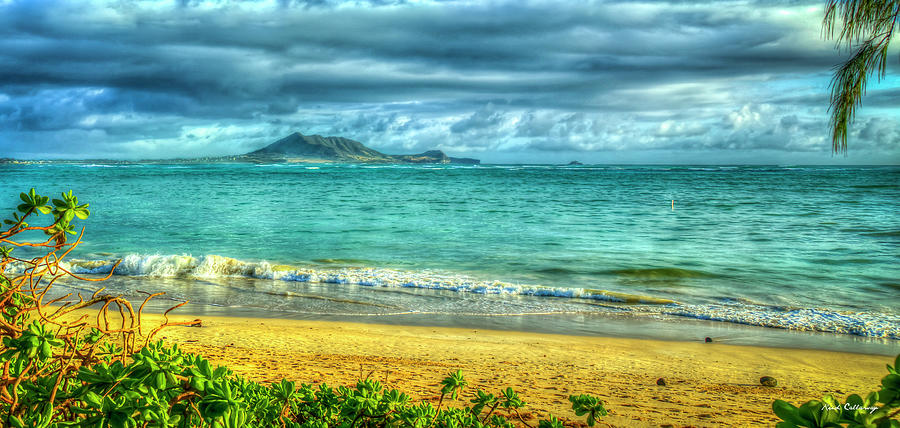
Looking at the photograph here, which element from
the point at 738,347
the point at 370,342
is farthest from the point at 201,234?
the point at 738,347

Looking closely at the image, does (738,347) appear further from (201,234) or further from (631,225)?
(201,234)

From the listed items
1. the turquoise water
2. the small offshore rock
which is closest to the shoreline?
the turquoise water

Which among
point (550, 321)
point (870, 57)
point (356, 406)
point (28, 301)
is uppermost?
point (870, 57)

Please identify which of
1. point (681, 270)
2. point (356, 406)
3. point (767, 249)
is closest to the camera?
point (356, 406)

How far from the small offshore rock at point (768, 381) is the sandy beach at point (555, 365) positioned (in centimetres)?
8

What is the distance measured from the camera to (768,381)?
5.93 metres

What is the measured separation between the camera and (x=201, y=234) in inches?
784

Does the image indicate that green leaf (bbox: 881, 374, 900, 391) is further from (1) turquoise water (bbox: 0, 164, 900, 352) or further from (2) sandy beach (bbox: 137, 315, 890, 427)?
(1) turquoise water (bbox: 0, 164, 900, 352)

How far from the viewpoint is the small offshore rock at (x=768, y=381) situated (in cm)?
589

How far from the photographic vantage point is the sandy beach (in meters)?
4.93

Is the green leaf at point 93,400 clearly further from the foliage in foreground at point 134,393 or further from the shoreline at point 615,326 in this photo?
the shoreline at point 615,326

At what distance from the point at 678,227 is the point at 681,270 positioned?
9.71 metres

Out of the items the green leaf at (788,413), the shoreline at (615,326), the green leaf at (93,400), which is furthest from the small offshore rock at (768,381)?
the green leaf at (93,400)

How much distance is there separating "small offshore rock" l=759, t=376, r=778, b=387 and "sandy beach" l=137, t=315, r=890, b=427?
8 centimetres
